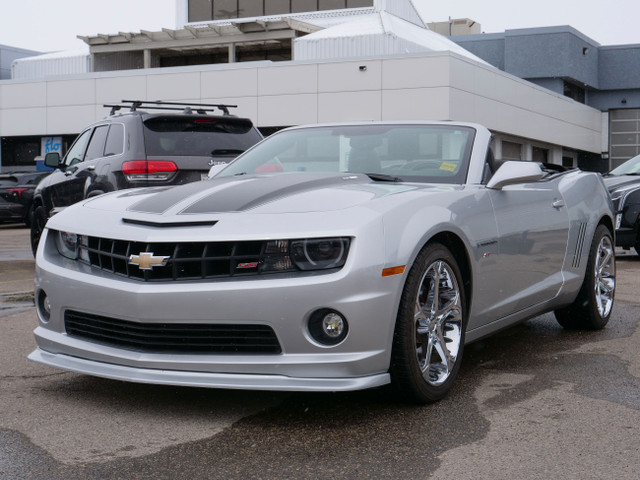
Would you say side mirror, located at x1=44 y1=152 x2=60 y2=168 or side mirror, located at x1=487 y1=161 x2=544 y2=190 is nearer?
side mirror, located at x1=487 y1=161 x2=544 y2=190

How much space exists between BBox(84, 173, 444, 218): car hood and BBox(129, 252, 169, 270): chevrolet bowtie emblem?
25 centimetres

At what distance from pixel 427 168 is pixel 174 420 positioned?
2.02 meters

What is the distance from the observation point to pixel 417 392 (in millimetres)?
4047

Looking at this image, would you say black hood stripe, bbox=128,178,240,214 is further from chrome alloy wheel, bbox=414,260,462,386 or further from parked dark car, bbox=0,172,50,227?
parked dark car, bbox=0,172,50,227

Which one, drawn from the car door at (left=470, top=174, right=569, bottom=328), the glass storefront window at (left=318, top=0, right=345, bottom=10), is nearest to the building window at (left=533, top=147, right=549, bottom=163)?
the glass storefront window at (left=318, top=0, right=345, bottom=10)

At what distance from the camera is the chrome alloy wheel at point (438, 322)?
4152 mm

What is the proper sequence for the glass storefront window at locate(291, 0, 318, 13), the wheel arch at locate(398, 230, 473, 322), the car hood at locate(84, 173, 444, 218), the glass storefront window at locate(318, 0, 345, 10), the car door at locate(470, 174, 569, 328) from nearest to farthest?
the car hood at locate(84, 173, 444, 218) → the wheel arch at locate(398, 230, 473, 322) → the car door at locate(470, 174, 569, 328) → the glass storefront window at locate(318, 0, 345, 10) → the glass storefront window at locate(291, 0, 318, 13)

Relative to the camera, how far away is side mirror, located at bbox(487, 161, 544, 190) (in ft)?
15.9

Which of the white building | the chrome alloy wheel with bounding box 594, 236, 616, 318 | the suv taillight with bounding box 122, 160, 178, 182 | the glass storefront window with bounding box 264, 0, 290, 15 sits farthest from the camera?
the glass storefront window with bounding box 264, 0, 290, 15

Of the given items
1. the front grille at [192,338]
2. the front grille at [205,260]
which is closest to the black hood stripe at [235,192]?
the front grille at [205,260]

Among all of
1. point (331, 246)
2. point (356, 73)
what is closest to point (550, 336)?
point (331, 246)

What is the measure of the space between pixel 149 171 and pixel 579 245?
4841mm

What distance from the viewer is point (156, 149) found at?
938cm

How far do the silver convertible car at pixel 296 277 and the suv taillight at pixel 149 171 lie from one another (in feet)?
14.3
